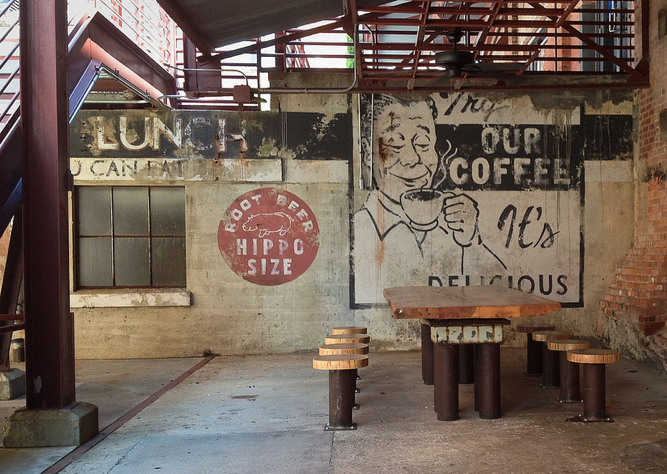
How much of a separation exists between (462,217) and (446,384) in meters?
3.56

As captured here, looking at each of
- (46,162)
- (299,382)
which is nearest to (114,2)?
(46,162)

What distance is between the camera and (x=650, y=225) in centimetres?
731

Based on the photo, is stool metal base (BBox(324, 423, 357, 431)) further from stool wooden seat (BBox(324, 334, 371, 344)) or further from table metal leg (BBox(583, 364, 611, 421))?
table metal leg (BBox(583, 364, 611, 421))

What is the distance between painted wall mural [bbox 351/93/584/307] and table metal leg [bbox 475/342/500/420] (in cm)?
304

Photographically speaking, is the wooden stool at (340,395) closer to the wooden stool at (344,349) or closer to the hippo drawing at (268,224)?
the wooden stool at (344,349)

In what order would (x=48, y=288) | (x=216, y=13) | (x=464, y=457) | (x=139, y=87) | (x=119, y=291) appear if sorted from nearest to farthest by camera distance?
(x=464, y=457), (x=48, y=288), (x=216, y=13), (x=139, y=87), (x=119, y=291)

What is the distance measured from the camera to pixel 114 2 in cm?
696

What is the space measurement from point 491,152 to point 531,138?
601mm

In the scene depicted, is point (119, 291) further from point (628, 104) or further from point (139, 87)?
point (628, 104)

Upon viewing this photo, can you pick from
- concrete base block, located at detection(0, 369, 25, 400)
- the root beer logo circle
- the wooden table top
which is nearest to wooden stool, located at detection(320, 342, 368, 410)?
the wooden table top

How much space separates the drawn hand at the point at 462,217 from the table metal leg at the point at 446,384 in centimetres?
329

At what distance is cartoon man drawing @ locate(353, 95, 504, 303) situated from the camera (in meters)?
7.72

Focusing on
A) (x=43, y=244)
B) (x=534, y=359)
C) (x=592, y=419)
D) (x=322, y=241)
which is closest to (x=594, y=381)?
(x=592, y=419)

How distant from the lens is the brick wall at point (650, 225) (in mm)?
6672
